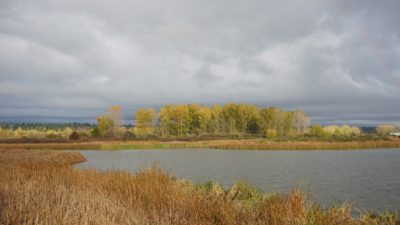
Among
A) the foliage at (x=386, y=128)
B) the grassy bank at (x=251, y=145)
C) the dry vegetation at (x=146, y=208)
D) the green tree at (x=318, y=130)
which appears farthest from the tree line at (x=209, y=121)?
the dry vegetation at (x=146, y=208)

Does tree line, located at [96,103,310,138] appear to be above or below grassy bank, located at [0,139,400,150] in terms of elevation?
above

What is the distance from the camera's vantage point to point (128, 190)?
10539 mm

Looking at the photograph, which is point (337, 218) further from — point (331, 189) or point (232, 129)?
point (232, 129)

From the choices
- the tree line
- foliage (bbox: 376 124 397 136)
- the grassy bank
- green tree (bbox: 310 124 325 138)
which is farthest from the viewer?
foliage (bbox: 376 124 397 136)

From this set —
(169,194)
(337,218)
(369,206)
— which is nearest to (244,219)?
(337,218)

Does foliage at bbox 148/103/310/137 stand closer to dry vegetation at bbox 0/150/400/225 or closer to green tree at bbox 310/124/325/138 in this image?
green tree at bbox 310/124/325/138

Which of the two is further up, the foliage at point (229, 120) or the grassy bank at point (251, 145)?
the foliage at point (229, 120)

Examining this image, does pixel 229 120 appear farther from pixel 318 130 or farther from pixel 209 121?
pixel 318 130

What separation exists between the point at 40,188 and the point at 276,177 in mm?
14008

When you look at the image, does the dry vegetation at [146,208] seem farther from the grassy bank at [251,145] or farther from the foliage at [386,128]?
the foliage at [386,128]

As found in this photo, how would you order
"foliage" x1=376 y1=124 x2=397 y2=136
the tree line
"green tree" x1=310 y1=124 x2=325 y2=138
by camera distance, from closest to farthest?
"green tree" x1=310 y1=124 x2=325 y2=138
the tree line
"foliage" x1=376 y1=124 x2=397 y2=136

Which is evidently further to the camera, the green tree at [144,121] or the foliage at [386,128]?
the foliage at [386,128]

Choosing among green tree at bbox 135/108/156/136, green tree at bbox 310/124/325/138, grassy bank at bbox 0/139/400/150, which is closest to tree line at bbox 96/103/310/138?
green tree at bbox 135/108/156/136

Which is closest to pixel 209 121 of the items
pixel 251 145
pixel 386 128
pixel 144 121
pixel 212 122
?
pixel 212 122
